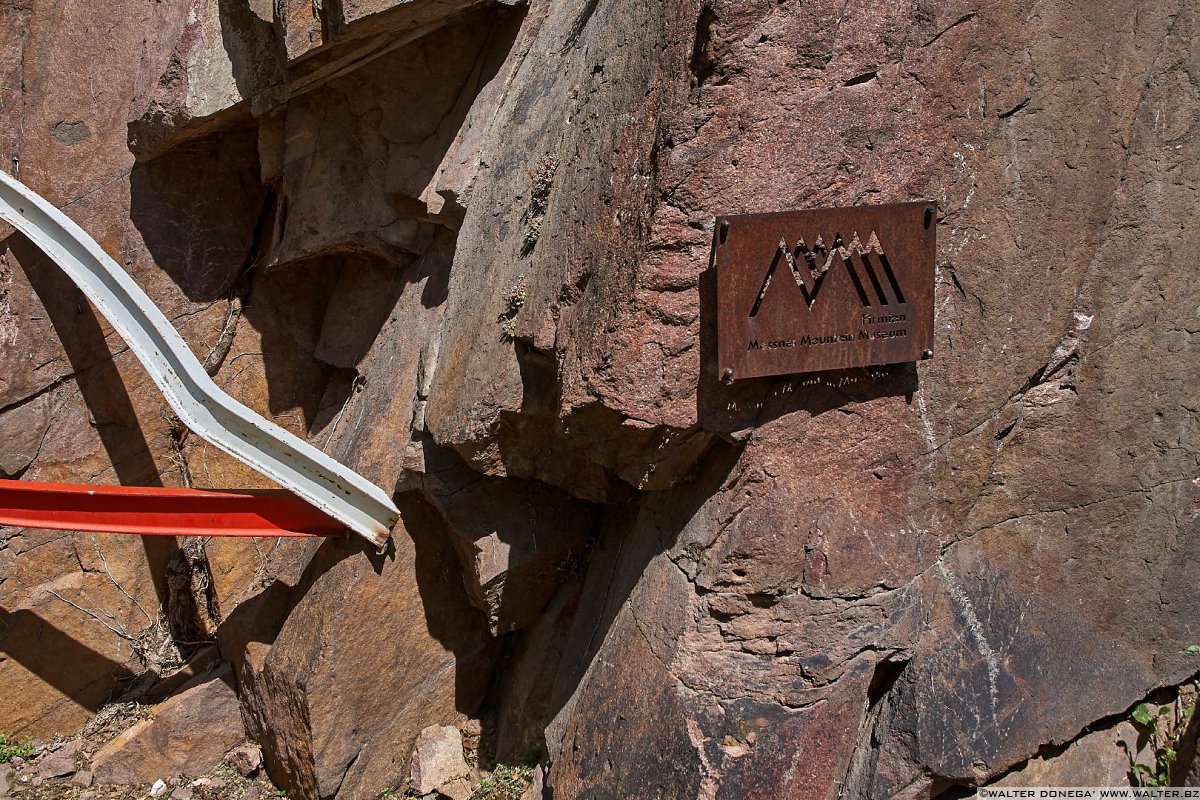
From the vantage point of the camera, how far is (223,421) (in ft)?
13.5

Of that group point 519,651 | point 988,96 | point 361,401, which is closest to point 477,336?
point 361,401

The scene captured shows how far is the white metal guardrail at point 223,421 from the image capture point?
4.03m

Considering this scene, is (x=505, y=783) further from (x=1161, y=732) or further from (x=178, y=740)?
(x=1161, y=732)

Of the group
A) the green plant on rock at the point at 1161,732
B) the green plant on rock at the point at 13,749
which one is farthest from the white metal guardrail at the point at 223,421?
the green plant on rock at the point at 1161,732

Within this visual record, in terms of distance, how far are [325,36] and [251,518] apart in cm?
209

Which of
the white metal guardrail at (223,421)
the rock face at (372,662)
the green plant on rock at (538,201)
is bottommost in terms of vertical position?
the rock face at (372,662)

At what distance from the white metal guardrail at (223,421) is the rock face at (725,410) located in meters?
0.20

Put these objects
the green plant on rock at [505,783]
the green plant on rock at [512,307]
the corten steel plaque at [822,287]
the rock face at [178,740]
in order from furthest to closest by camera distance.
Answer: the rock face at [178,740] → the green plant on rock at [505,783] → the green plant on rock at [512,307] → the corten steel plaque at [822,287]

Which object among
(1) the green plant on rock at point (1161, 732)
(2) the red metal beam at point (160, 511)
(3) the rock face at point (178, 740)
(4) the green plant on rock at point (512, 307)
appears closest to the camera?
(1) the green plant on rock at point (1161, 732)

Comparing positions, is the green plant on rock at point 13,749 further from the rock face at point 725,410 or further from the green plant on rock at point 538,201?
the green plant on rock at point 538,201

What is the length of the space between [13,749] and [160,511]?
1.77 meters

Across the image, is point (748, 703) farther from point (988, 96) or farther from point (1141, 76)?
point (1141, 76)

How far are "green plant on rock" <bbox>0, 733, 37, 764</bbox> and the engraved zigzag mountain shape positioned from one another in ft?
14.5

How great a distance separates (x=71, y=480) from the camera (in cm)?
498
